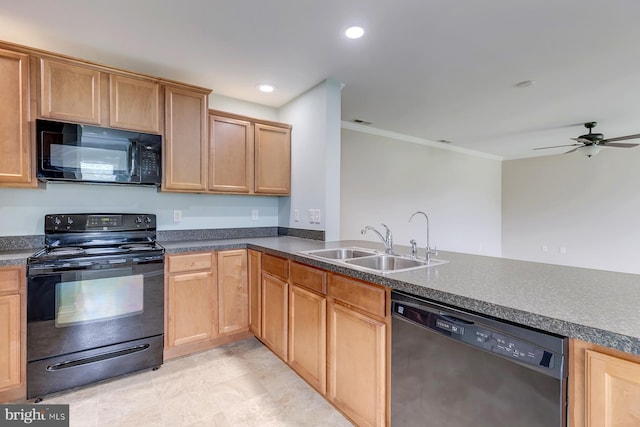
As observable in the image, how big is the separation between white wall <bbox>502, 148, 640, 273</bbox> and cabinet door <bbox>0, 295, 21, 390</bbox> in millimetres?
7742

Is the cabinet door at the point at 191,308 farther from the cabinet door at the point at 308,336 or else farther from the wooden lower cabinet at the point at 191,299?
the cabinet door at the point at 308,336

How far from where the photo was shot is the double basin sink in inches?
76.4

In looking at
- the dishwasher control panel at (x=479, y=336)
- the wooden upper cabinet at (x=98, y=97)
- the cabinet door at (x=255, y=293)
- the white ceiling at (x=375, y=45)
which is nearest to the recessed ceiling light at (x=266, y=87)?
the white ceiling at (x=375, y=45)

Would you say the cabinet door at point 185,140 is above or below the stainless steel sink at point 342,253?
above

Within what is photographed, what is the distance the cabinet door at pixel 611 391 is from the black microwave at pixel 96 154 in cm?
282

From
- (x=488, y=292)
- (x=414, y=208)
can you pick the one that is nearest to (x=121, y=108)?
(x=488, y=292)

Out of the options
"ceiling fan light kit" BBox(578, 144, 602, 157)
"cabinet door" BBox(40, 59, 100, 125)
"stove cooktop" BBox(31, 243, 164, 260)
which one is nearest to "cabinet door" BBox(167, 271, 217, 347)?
"stove cooktop" BBox(31, 243, 164, 260)

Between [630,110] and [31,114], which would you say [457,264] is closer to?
[31,114]

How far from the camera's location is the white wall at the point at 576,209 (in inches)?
203

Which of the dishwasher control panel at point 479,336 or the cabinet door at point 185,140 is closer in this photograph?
the dishwasher control panel at point 479,336

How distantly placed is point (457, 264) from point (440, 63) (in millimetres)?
1726

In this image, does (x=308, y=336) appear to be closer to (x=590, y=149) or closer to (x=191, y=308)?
(x=191, y=308)

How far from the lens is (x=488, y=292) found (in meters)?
1.16

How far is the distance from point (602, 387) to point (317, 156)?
8.01 ft
